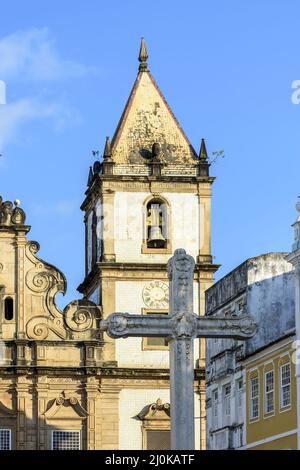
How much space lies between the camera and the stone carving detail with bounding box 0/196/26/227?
61.5 metres

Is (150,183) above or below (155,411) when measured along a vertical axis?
above

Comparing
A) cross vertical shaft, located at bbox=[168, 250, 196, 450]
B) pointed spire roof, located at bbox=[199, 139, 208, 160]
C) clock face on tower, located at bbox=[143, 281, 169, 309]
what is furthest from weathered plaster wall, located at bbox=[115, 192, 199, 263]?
cross vertical shaft, located at bbox=[168, 250, 196, 450]

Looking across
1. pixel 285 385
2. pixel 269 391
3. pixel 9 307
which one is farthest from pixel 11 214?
pixel 285 385

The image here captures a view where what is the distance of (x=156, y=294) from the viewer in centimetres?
6181

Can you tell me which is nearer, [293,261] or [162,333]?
[162,333]

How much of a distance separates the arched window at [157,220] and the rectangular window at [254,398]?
13.4 meters

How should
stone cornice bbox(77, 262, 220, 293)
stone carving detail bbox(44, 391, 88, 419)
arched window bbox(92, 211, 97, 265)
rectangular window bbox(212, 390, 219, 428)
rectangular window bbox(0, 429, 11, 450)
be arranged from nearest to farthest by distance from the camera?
rectangular window bbox(212, 390, 219, 428)
rectangular window bbox(0, 429, 11, 450)
stone carving detail bbox(44, 391, 88, 419)
stone cornice bbox(77, 262, 220, 293)
arched window bbox(92, 211, 97, 265)

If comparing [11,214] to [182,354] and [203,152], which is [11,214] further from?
[182,354]

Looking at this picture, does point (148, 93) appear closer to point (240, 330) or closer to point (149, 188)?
point (149, 188)

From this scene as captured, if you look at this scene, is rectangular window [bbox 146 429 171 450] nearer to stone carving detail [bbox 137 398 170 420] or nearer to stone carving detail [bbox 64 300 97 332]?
stone carving detail [bbox 137 398 170 420]

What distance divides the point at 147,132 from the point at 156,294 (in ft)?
21.7
